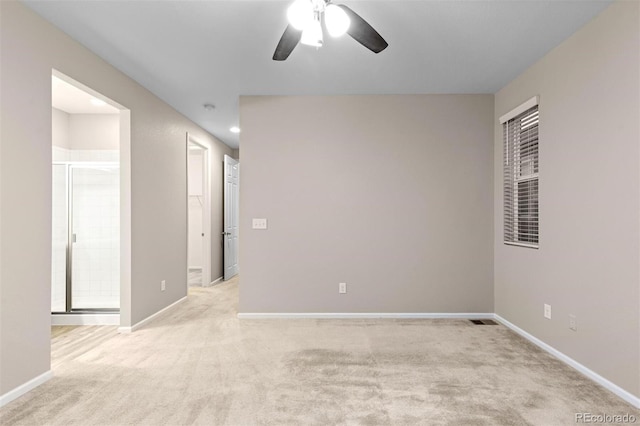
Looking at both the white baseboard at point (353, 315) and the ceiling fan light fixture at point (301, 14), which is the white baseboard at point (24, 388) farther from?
the ceiling fan light fixture at point (301, 14)

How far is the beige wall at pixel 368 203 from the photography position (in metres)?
4.38

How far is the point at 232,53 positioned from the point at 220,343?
8.44 ft

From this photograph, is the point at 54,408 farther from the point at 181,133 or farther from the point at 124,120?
Answer: the point at 181,133

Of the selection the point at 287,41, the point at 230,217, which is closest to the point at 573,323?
the point at 287,41

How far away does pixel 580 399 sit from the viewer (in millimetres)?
2406

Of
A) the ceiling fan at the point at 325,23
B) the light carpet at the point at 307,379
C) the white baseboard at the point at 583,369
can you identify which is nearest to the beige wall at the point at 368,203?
the light carpet at the point at 307,379

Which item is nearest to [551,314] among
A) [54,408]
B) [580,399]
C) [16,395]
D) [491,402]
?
[580,399]

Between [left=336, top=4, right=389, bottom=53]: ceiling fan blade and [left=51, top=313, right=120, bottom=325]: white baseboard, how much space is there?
3.71m

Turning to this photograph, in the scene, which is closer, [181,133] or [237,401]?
[237,401]

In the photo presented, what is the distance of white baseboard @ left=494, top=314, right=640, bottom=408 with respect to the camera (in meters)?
2.37

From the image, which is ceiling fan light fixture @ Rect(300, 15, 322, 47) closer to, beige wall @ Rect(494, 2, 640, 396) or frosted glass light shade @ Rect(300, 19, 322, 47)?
frosted glass light shade @ Rect(300, 19, 322, 47)

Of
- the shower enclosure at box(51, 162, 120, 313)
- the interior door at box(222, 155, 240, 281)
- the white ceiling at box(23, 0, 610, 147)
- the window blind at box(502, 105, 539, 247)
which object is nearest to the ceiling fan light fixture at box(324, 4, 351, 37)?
the white ceiling at box(23, 0, 610, 147)

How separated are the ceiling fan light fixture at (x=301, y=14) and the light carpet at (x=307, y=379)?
7.18ft

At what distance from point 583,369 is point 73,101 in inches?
217
